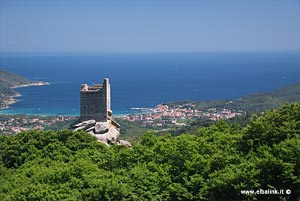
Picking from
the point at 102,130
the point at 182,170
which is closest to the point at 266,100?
the point at 102,130

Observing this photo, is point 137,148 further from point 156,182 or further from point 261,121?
point 261,121

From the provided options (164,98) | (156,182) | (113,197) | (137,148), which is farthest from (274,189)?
(164,98)

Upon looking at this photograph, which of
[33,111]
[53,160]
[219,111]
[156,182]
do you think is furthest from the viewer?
[33,111]

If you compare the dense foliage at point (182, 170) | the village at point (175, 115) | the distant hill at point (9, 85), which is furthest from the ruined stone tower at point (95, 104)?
the distant hill at point (9, 85)

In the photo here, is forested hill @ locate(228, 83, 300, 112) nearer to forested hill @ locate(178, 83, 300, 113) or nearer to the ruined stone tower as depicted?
forested hill @ locate(178, 83, 300, 113)

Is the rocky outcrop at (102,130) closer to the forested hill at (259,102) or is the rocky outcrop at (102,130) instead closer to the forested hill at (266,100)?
the forested hill at (266,100)
